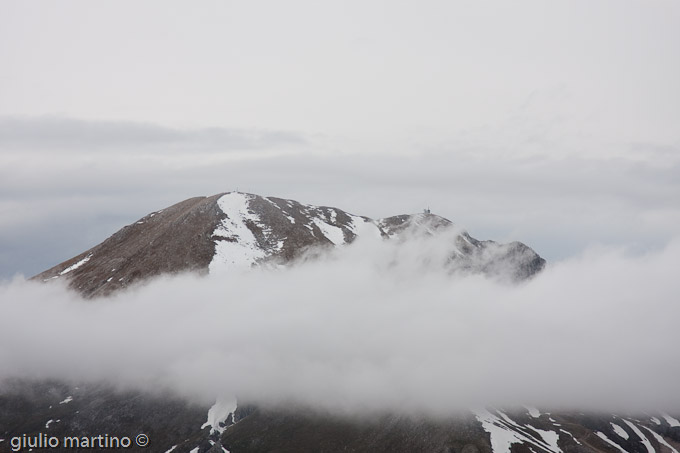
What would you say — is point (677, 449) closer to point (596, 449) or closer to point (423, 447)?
point (596, 449)

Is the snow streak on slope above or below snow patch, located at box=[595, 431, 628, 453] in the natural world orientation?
above

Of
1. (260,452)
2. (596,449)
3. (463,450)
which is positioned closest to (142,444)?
(260,452)

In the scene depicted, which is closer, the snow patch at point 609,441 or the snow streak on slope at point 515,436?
the snow streak on slope at point 515,436

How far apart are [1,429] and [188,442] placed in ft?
239

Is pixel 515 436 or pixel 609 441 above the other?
pixel 515 436

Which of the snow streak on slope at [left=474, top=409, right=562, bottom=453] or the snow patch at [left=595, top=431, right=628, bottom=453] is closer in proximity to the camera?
the snow streak on slope at [left=474, top=409, right=562, bottom=453]

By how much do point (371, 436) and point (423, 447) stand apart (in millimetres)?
24507

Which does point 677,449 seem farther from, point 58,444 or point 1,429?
point 1,429

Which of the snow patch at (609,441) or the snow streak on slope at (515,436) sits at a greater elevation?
the snow streak on slope at (515,436)

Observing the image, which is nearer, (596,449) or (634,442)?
(596,449)

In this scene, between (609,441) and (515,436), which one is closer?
(515,436)

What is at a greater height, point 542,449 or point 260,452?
point 542,449

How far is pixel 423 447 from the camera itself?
600 ft

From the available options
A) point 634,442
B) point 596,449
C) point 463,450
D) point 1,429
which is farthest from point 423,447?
point 1,429
